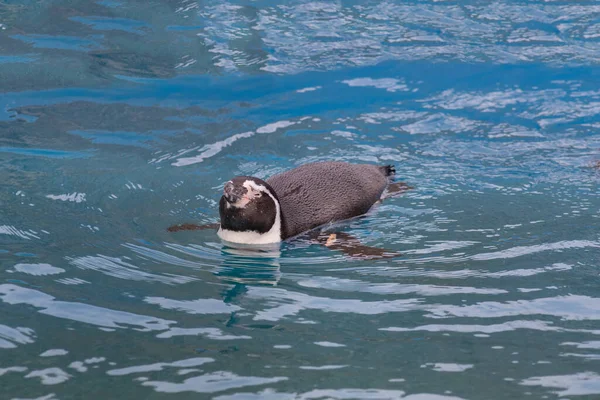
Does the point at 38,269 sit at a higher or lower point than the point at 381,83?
lower

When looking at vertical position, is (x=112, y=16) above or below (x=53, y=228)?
above

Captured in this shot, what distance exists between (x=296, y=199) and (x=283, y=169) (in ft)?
5.33

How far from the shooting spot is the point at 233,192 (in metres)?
6.77

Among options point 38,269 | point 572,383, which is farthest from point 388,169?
point 572,383

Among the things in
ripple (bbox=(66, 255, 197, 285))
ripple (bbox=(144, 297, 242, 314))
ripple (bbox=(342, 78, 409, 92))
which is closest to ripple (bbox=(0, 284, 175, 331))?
ripple (bbox=(144, 297, 242, 314))

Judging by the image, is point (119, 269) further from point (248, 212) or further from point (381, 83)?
point (381, 83)

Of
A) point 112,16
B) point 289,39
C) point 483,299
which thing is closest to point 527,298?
point 483,299

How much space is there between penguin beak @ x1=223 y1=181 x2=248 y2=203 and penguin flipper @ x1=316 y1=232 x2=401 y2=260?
0.73 meters

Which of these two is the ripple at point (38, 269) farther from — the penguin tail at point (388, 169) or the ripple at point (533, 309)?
the penguin tail at point (388, 169)

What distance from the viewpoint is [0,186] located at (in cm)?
797

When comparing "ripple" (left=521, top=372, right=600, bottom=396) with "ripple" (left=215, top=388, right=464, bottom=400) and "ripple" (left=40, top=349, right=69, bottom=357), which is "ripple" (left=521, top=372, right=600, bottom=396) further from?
"ripple" (left=40, top=349, right=69, bottom=357)

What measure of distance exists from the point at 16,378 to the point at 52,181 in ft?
13.9

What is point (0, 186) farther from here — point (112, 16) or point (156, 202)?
point (112, 16)

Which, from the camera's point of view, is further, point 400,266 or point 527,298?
point 400,266
